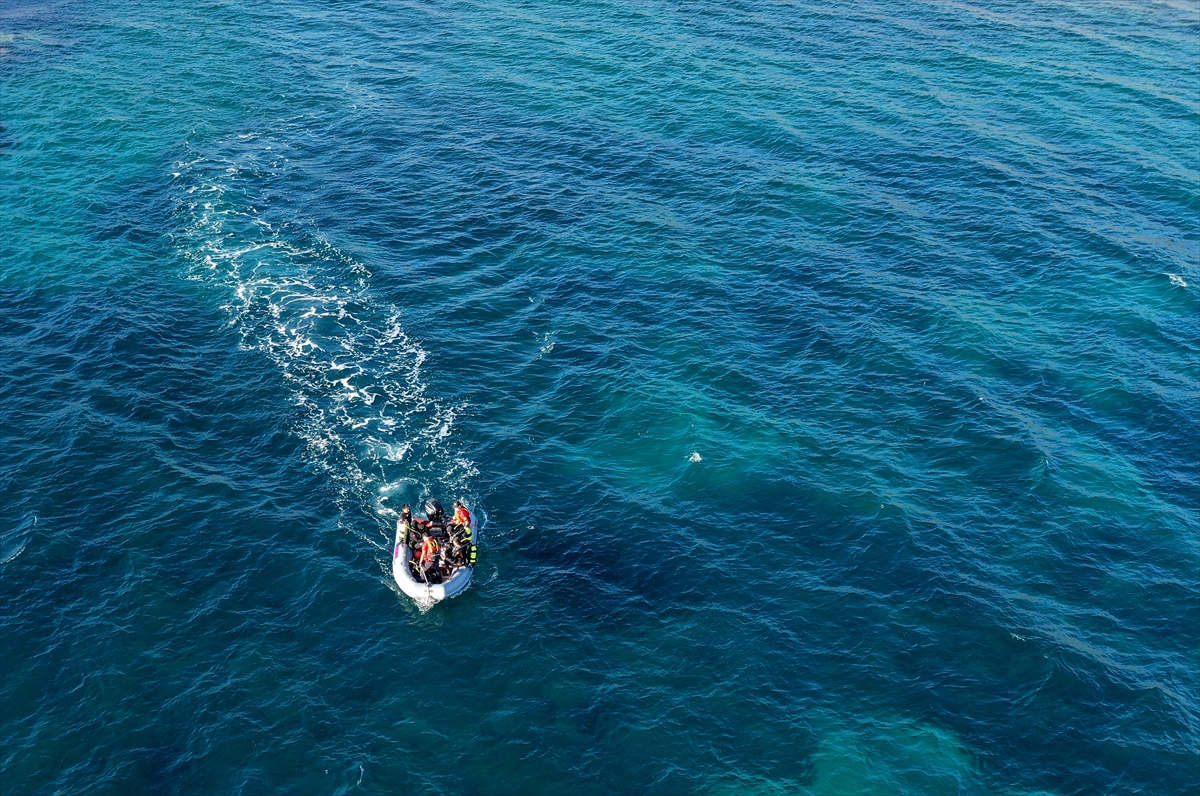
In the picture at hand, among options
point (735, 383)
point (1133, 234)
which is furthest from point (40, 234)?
point (1133, 234)

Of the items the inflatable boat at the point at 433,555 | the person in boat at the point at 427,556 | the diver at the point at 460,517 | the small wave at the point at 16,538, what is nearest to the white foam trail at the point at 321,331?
the diver at the point at 460,517

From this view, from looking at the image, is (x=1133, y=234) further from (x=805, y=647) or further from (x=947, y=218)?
(x=805, y=647)

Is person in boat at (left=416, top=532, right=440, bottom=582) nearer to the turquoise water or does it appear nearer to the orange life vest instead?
the orange life vest

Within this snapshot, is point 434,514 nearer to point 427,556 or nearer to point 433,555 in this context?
point 433,555

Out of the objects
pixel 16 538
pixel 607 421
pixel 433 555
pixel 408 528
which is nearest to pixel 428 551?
pixel 433 555

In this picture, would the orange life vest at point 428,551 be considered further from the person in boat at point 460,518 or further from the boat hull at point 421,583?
the person in boat at point 460,518

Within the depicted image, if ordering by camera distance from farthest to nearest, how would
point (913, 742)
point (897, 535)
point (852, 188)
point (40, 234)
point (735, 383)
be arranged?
point (852, 188) < point (40, 234) < point (735, 383) < point (897, 535) < point (913, 742)
